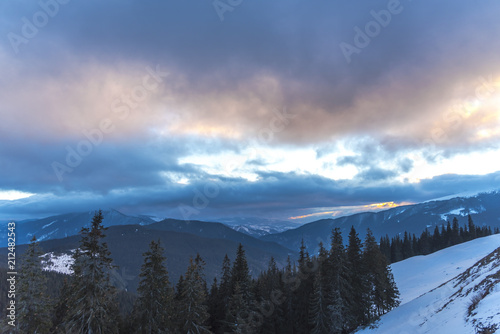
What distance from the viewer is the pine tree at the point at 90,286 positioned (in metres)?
20.1

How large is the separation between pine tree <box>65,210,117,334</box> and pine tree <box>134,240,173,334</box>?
21.5 ft

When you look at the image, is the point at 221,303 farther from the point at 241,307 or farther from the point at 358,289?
the point at 358,289

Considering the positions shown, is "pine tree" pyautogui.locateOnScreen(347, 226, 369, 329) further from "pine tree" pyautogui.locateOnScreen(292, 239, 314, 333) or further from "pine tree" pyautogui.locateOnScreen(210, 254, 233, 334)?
"pine tree" pyautogui.locateOnScreen(210, 254, 233, 334)

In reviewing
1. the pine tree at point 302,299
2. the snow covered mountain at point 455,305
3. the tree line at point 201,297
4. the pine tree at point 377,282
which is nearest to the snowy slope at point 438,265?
the snow covered mountain at point 455,305

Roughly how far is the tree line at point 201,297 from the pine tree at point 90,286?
65 mm

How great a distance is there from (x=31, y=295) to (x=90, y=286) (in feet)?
32.0

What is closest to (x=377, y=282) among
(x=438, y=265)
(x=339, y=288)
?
(x=339, y=288)

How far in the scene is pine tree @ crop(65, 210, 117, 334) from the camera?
65.8ft

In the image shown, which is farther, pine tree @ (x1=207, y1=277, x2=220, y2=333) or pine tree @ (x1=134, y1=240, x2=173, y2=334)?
pine tree @ (x1=207, y1=277, x2=220, y2=333)

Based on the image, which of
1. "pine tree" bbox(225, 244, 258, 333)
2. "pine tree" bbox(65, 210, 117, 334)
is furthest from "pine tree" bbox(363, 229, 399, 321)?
"pine tree" bbox(65, 210, 117, 334)

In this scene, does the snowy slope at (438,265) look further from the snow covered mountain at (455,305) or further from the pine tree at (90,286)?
the pine tree at (90,286)

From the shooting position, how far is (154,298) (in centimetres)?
2770

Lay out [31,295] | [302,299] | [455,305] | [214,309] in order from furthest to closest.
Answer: [214,309] < [302,299] < [31,295] < [455,305]

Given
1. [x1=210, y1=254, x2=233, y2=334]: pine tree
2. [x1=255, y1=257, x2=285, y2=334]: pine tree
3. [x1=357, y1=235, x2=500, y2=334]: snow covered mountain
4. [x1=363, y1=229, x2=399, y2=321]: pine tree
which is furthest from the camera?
[x1=210, y1=254, x2=233, y2=334]: pine tree
